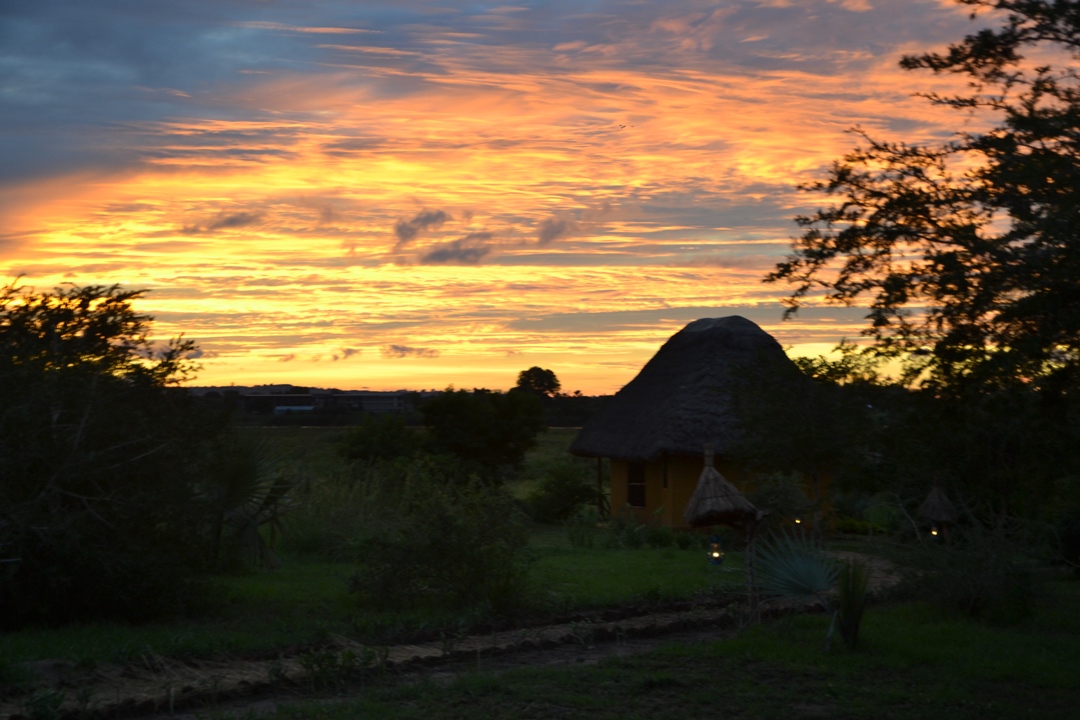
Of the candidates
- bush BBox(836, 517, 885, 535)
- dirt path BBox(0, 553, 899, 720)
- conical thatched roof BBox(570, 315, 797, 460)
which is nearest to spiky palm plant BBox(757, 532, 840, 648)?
dirt path BBox(0, 553, 899, 720)

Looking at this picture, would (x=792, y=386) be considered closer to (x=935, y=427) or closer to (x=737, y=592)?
(x=737, y=592)

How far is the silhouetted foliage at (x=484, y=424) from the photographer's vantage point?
2798 centimetres

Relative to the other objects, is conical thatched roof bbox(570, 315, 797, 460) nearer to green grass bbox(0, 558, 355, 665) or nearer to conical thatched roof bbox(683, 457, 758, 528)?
conical thatched roof bbox(683, 457, 758, 528)

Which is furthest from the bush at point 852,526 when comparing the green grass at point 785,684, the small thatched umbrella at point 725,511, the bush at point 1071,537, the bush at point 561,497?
the small thatched umbrella at point 725,511

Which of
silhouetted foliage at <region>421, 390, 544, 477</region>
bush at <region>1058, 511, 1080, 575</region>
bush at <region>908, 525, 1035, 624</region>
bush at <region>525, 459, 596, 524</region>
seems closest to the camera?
bush at <region>908, 525, 1035, 624</region>

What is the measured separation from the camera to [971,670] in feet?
31.0

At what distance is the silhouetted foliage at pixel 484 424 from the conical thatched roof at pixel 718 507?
16.3 meters

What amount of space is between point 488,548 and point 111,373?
4550 mm

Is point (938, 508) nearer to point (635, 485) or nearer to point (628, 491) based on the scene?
point (635, 485)

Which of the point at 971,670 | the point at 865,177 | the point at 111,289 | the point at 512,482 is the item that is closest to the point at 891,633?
the point at 971,670

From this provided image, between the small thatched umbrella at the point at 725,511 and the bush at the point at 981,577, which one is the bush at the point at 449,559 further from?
the bush at the point at 981,577

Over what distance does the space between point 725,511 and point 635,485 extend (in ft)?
44.1

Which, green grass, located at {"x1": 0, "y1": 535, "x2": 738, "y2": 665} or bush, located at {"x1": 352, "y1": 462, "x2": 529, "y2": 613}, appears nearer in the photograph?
green grass, located at {"x1": 0, "y1": 535, "x2": 738, "y2": 665}

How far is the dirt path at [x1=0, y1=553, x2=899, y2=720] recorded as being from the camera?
7.73 metres
